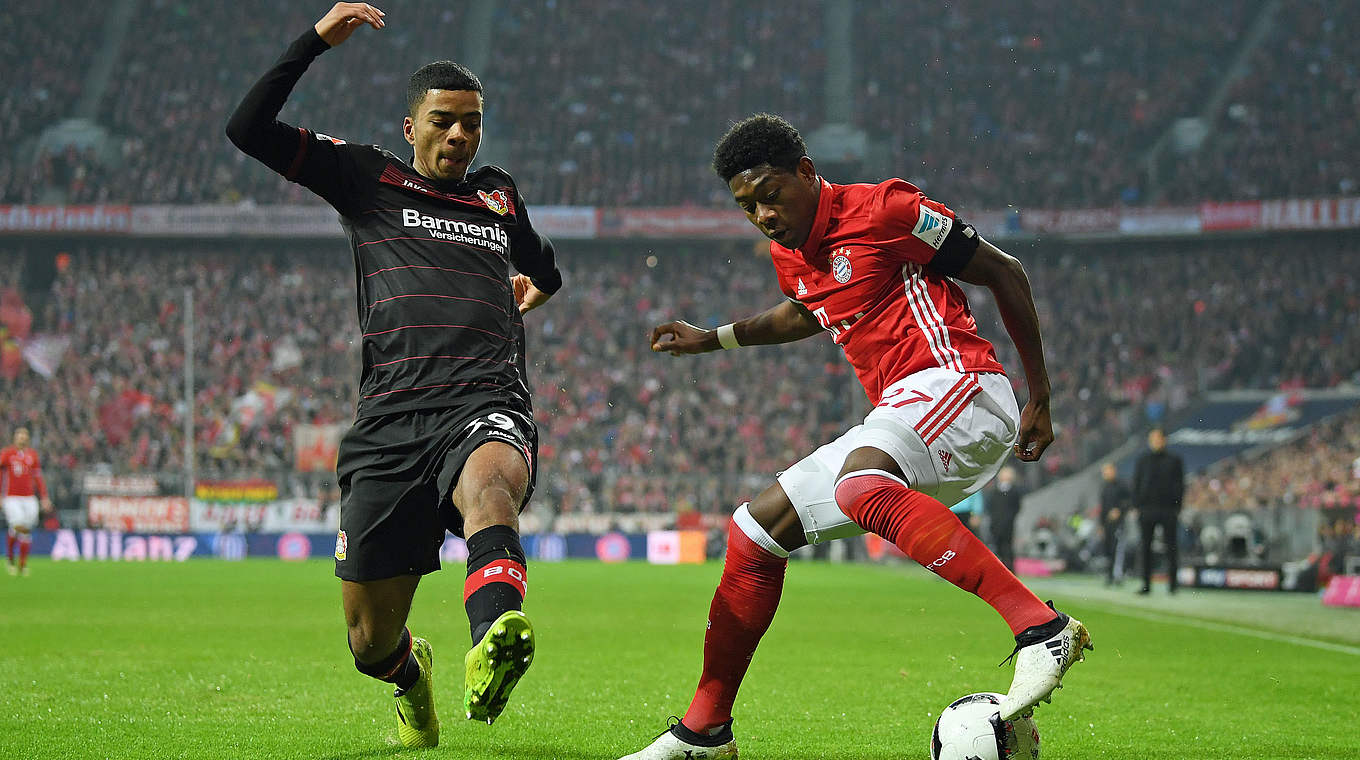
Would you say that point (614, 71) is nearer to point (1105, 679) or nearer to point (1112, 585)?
point (1112, 585)

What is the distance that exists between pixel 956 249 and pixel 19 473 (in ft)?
53.5

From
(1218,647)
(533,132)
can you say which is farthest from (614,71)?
(1218,647)

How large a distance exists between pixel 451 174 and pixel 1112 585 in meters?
15.8

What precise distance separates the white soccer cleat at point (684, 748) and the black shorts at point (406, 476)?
2.98 feet

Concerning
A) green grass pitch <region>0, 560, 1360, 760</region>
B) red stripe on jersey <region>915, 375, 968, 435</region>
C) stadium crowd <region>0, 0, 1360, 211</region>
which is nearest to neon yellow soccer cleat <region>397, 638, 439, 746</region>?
green grass pitch <region>0, 560, 1360, 760</region>

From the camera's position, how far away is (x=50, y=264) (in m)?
36.0

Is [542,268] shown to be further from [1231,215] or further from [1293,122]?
[1293,122]

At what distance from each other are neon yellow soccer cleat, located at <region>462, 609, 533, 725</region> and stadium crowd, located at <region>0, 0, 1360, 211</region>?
32.8 metres

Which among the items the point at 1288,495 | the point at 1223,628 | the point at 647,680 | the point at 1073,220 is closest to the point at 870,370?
the point at 647,680

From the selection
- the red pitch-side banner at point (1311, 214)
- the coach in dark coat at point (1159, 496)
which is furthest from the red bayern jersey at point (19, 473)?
the red pitch-side banner at point (1311, 214)

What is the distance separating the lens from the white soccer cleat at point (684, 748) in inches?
159

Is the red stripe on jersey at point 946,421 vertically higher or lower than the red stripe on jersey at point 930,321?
lower

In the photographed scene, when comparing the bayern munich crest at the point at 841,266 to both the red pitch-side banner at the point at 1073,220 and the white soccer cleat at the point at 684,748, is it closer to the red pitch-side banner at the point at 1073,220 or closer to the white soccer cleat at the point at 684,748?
Answer: the white soccer cleat at the point at 684,748

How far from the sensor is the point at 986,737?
147 inches
